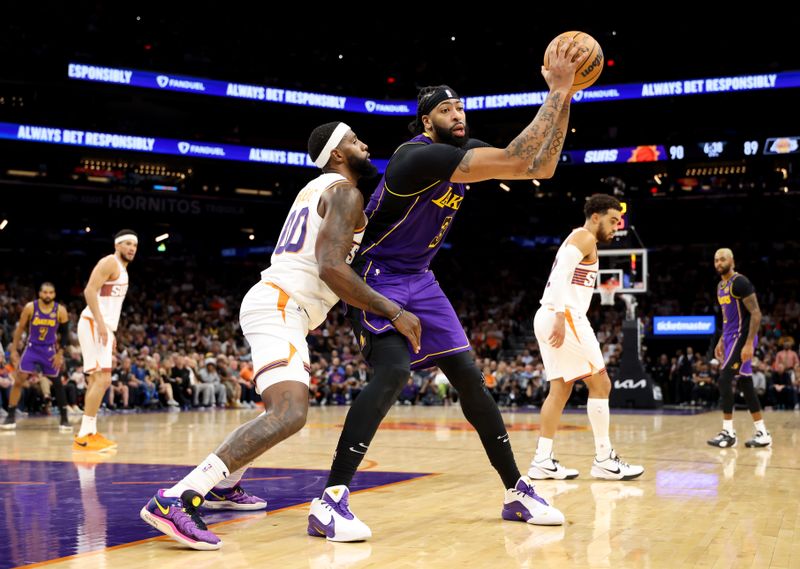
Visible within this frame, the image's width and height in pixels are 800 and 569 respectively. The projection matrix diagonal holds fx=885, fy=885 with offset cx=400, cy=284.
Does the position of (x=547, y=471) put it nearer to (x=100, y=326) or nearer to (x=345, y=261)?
(x=345, y=261)

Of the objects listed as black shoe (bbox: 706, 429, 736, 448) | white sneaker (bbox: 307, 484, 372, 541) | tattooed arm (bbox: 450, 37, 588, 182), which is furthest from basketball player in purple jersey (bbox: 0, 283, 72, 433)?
tattooed arm (bbox: 450, 37, 588, 182)

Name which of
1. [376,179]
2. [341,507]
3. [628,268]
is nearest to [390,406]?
[341,507]

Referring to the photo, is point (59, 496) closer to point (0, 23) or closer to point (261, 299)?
point (261, 299)

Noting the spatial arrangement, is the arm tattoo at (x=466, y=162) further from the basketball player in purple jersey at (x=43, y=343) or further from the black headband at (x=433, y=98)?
the basketball player in purple jersey at (x=43, y=343)

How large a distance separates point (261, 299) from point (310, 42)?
32496 millimetres

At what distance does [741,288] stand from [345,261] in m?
7.03

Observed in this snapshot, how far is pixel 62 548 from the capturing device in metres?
3.86

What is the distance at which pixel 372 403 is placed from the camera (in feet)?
14.1

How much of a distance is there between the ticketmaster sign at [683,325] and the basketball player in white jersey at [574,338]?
18.6m

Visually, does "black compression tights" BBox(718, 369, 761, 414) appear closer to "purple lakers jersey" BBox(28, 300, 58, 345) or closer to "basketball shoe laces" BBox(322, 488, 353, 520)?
"basketball shoe laces" BBox(322, 488, 353, 520)

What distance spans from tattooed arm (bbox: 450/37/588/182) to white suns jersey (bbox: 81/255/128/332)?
244 inches

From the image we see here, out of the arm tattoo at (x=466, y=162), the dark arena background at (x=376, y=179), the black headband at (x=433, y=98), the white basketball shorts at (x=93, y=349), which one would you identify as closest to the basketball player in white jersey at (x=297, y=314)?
the black headband at (x=433, y=98)

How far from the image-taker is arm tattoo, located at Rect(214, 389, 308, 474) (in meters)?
4.02

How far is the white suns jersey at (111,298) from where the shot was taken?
926cm
